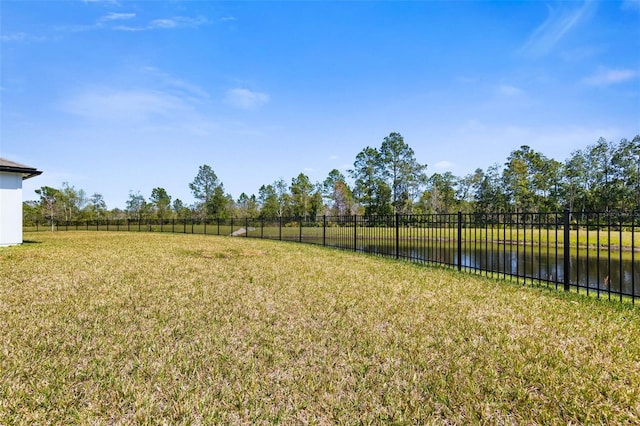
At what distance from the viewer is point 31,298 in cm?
464

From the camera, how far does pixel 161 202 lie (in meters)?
46.7

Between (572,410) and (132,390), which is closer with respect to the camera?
(572,410)

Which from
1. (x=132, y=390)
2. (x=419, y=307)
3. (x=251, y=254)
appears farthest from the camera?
(x=251, y=254)

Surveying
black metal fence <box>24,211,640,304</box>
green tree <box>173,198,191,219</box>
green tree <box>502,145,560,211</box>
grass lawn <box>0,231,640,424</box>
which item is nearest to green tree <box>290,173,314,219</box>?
green tree <box>173,198,191,219</box>

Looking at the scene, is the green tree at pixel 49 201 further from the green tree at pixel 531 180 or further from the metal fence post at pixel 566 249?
the green tree at pixel 531 180

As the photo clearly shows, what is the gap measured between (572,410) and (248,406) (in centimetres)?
213

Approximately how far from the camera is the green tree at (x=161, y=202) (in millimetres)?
46013

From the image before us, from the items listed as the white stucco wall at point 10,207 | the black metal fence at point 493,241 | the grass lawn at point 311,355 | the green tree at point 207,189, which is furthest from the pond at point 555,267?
the green tree at point 207,189

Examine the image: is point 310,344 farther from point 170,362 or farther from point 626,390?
point 626,390

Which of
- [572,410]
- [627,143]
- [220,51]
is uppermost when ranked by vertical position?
[627,143]

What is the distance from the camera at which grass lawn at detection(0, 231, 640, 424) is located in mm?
2133

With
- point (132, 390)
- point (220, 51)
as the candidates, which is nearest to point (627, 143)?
point (220, 51)

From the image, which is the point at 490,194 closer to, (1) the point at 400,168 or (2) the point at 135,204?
(1) the point at 400,168

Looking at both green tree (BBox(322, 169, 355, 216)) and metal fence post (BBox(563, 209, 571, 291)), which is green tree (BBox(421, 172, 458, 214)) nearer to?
green tree (BBox(322, 169, 355, 216))
